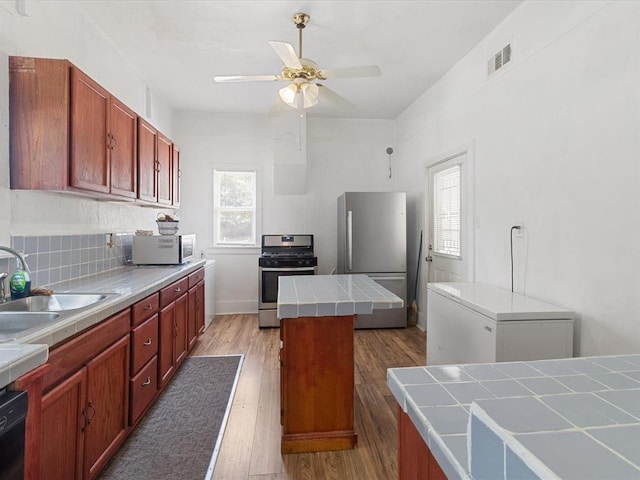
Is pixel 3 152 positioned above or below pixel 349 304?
above

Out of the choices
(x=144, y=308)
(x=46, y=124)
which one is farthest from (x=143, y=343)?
(x=46, y=124)

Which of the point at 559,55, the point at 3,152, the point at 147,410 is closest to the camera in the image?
the point at 3,152

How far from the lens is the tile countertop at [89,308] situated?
974 millimetres

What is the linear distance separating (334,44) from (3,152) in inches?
99.1

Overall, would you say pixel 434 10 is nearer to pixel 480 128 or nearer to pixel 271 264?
pixel 480 128

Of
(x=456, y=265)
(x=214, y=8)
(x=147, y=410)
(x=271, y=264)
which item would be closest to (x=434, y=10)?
(x=214, y=8)

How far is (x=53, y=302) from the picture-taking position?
180 cm

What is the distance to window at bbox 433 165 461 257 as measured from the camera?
338cm

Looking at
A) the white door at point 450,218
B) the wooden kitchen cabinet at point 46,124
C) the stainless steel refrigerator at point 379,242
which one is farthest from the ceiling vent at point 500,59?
the wooden kitchen cabinet at point 46,124

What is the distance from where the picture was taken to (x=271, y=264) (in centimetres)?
419

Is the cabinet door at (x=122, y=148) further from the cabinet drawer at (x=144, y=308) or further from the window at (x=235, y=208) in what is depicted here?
the window at (x=235, y=208)

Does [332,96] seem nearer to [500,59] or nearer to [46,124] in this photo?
[500,59]

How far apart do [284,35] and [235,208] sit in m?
2.61

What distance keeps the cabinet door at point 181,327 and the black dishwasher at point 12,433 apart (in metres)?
1.79
